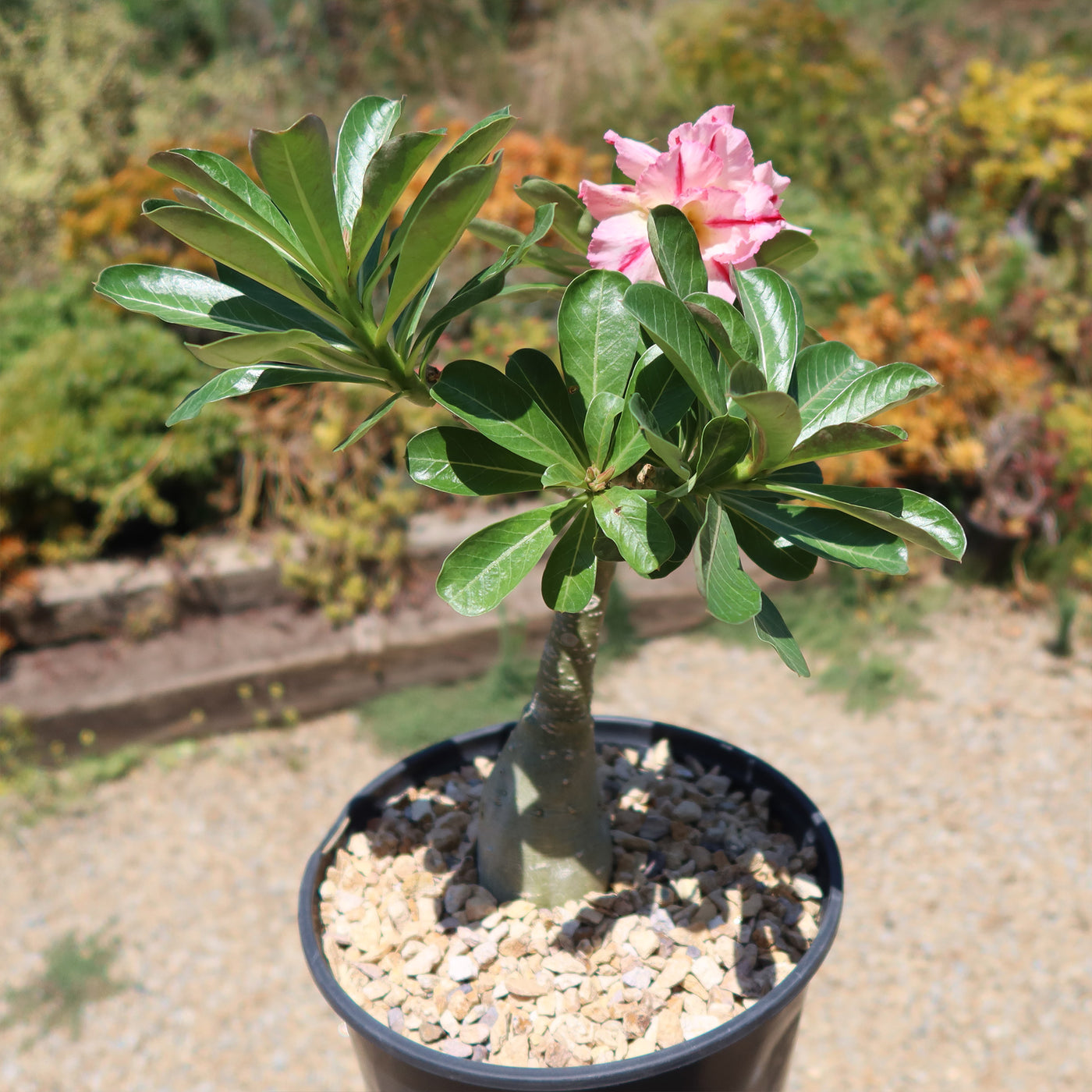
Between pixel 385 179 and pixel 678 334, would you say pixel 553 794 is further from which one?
pixel 385 179

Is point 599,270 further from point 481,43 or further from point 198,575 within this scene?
point 481,43

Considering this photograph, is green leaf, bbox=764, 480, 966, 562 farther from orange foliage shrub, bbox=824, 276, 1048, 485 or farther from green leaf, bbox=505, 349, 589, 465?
orange foliage shrub, bbox=824, 276, 1048, 485

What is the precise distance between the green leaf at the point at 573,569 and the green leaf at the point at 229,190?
0.35m

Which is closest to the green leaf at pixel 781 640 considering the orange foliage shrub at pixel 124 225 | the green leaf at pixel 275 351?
the green leaf at pixel 275 351

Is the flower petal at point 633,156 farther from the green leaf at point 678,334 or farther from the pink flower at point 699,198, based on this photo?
the green leaf at point 678,334

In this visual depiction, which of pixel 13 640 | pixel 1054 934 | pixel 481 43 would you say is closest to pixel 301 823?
pixel 13 640

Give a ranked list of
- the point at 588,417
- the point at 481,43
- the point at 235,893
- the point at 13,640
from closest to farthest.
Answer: the point at 588,417 < the point at 235,893 < the point at 13,640 < the point at 481,43

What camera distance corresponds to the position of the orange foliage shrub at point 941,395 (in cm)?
322

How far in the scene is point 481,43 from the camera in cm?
616

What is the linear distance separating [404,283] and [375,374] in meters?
0.11

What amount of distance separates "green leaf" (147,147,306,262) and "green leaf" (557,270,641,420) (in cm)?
25

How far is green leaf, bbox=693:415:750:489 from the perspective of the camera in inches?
30.4

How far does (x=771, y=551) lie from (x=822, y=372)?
0.18m

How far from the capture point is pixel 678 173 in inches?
32.5
